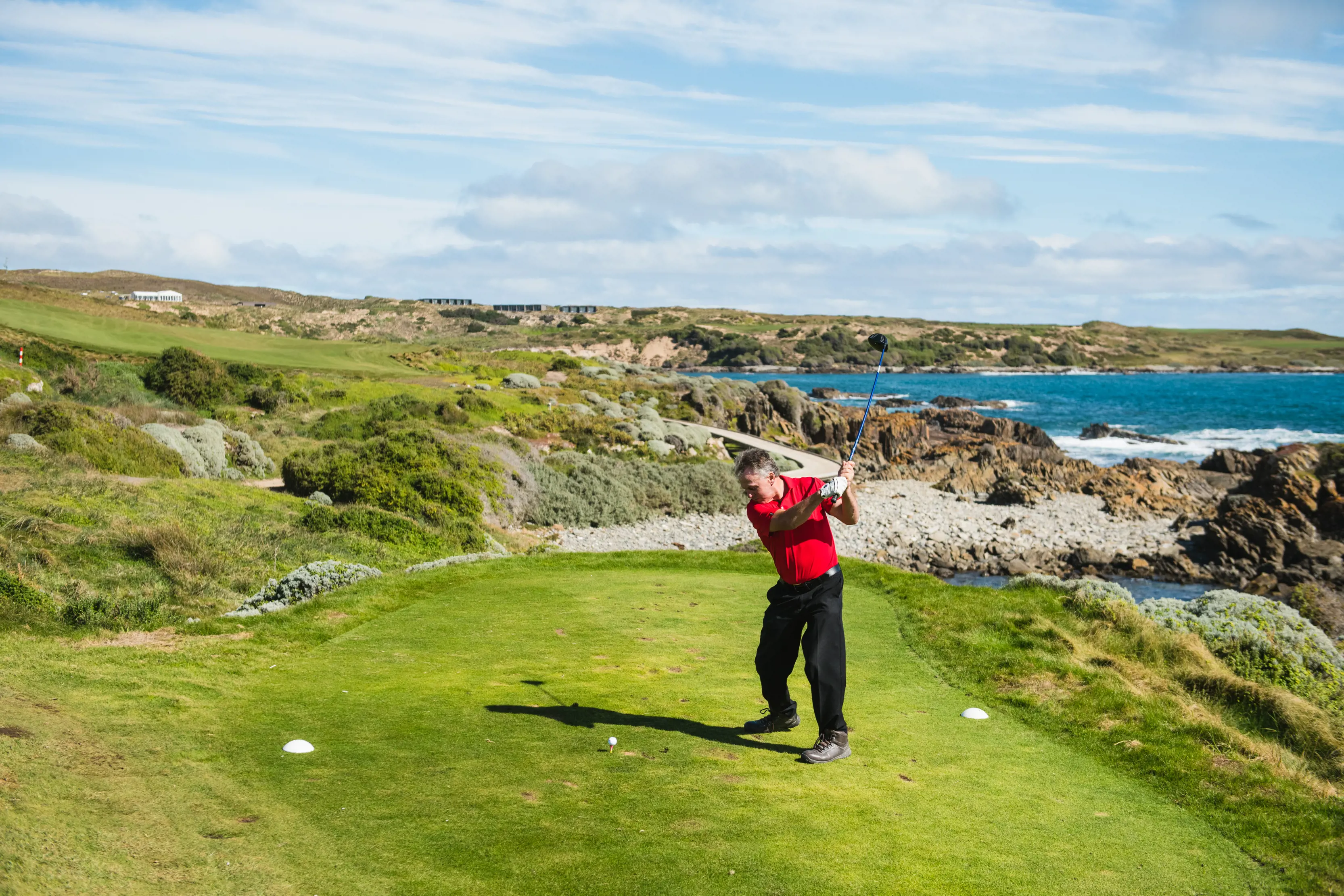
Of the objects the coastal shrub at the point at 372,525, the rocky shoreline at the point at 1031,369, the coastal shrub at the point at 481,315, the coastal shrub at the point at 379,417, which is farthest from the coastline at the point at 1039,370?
the coastal shrub at the point at 372,525

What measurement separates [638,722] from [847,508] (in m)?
2.47

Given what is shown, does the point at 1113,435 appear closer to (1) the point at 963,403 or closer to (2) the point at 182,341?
(1) the point at 963,403

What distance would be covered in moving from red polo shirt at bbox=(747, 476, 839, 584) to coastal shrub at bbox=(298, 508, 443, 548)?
15509 millimetres

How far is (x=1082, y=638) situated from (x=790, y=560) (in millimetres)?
6966

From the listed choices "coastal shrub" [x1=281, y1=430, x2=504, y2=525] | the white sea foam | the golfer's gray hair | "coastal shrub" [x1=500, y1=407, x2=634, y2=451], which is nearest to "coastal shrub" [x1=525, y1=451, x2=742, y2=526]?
"coastal shrub" [x1=281, y1=430, x2=504, y2=525]

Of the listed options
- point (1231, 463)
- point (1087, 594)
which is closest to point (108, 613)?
point (1087, 594)

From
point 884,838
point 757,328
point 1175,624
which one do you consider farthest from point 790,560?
point 757,328

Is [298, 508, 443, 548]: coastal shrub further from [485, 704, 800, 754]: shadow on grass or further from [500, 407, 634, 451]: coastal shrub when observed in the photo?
[500, 407, 634, 451]: coastal shrub

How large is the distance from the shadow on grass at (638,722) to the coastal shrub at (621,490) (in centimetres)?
2125

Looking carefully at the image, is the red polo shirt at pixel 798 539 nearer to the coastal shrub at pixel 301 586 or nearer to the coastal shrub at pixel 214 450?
the coastal shrub at pixel 301 586

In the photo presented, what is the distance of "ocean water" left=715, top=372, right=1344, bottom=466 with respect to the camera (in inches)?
2601

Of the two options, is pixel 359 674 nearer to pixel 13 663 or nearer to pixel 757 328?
pixel 13 663

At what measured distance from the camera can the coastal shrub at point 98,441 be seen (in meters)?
22.5

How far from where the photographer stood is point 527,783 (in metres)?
6.32
